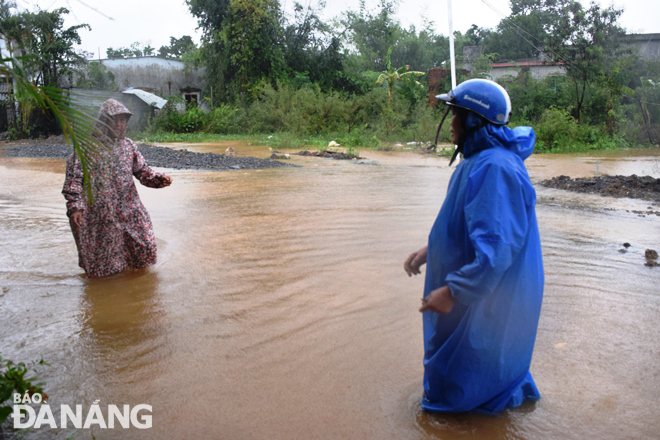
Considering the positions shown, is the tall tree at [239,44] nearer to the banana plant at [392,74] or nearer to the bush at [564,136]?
the banana plant at [392,74]

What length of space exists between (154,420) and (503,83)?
28.1m

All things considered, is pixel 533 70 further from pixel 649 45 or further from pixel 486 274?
pixel 486 274

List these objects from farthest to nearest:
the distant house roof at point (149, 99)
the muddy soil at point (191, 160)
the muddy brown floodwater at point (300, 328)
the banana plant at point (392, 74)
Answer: the distant house roof at point (149, 99) < the banana plant at point (392, 74) < the muddy soil at point (191, 160) < the muddy brown floodwater at point (300, 328)

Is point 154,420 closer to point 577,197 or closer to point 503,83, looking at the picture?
point 577,197

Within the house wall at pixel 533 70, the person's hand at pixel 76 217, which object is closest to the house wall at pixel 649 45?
the house wall at pixel 533 70

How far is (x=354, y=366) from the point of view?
11.7 feet

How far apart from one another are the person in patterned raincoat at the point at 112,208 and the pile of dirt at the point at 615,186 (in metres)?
8.21

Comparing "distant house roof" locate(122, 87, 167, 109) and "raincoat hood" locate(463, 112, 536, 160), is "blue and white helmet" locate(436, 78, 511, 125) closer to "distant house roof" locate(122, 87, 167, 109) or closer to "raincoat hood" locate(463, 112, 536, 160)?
"raincoat hood" locate(463, 112, 536, 160)

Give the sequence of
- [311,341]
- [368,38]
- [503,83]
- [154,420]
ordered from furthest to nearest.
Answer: [368,38], [503,83], [311,341], [154,420]

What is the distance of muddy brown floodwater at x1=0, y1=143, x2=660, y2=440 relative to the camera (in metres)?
2.94

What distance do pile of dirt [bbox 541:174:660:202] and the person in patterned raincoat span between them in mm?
8215

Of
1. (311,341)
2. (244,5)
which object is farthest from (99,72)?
(311,341)

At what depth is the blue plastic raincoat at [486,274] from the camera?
234cm

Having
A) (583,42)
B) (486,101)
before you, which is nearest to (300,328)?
(486,101)
